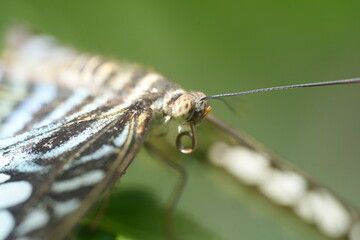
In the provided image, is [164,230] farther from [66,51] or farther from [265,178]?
[66,51]

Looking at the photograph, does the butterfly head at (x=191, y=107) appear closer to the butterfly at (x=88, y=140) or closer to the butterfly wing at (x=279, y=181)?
the butterfly at (x=88, y=140)

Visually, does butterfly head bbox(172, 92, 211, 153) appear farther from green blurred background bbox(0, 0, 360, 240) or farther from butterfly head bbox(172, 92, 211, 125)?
green blurred background bbox(0, 0, 360, 240)

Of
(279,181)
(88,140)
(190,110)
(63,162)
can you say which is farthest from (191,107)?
(279,181)

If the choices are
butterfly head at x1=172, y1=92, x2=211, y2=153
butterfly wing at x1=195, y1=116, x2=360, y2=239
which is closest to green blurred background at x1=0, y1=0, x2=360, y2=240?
butterfly wing at x1=195, y1=116, x2=360, y2=239

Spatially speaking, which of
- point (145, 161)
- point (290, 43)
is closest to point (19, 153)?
point (145, 161)

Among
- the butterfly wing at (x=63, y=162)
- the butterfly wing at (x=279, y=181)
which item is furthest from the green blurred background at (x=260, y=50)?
the butterfly wing at (x=63, y=162)

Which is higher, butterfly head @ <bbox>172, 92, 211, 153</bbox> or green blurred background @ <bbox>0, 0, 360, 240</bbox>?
green blurred background @ <bbox>0, 0, 360, 240</bbox>

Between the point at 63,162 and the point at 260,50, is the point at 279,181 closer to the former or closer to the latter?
the point at 63,162
